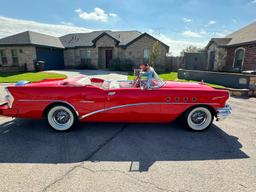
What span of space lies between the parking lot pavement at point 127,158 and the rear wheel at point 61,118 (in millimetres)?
185

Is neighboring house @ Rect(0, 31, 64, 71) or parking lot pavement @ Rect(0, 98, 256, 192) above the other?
neighboring house @ Rect(0, 31, 64, 71)

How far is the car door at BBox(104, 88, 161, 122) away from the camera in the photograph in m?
3.71

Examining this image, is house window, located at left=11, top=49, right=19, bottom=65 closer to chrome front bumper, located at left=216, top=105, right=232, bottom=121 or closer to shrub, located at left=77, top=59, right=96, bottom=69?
shrub, located at left=77, top=59, right=96, bottom=69

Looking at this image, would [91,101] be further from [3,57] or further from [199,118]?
[3,57]

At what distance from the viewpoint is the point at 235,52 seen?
14875 millimetres

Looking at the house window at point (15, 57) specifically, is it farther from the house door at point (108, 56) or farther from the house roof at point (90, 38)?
the house door at point (108, 56)

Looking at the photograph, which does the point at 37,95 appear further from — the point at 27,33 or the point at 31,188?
the point at 27,33

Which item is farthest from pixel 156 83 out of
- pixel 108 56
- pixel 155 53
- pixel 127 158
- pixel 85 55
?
pixel 85 55

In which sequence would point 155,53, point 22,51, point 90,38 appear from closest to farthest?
point 155,53, point 22,51, point 90,38

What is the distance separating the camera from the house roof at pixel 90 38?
21892 mm

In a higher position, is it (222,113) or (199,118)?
(222,113)

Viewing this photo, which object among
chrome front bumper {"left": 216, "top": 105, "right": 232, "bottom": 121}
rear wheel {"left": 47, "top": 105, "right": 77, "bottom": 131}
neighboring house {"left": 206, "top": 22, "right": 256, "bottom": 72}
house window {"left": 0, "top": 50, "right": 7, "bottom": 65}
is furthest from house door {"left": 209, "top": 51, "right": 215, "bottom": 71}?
house window {"left": 0, "top": 50, "right": 7, "bottom": 65}

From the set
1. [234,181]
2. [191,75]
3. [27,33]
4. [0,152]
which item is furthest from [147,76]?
[27,33]

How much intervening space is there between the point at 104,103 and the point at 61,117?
3.42ft
